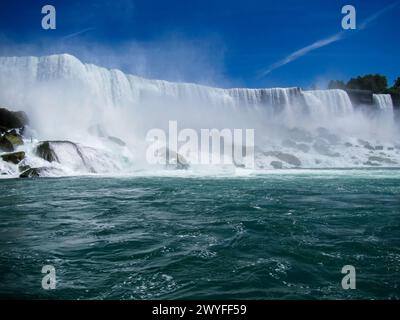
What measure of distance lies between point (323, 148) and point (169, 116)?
18.7 m

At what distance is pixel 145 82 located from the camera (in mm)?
38500

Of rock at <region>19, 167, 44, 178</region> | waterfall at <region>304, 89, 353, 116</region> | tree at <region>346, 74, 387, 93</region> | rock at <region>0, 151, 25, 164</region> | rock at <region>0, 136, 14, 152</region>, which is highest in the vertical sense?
tree at <region>346, 74, 387, 93</region>

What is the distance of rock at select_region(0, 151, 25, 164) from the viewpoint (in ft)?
68.3

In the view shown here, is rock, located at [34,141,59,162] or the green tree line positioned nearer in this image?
rock, located at [34,141,59,162]

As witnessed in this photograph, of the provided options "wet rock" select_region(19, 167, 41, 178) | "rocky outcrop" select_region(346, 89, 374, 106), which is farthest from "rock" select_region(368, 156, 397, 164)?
"wet rock" select_region(19, 167, 41, 178)

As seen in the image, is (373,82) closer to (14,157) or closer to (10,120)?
(10,120)

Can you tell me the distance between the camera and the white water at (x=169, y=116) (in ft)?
92.8

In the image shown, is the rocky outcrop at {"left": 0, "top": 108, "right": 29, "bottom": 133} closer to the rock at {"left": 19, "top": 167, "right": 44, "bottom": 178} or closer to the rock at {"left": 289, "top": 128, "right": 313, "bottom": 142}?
the rock at {"left": 19, "top": 167, "right": 44, "bottom": 178}

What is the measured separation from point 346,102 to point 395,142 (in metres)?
8.76

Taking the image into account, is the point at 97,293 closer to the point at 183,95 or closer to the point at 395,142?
the point at 183,95

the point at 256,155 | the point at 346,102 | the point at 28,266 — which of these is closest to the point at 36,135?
the point at 256,155

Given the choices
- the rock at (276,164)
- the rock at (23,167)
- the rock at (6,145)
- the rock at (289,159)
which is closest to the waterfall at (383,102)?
the rock at (289,159)

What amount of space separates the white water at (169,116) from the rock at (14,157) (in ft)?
1.69

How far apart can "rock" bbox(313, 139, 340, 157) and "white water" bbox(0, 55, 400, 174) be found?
0.37 feet
